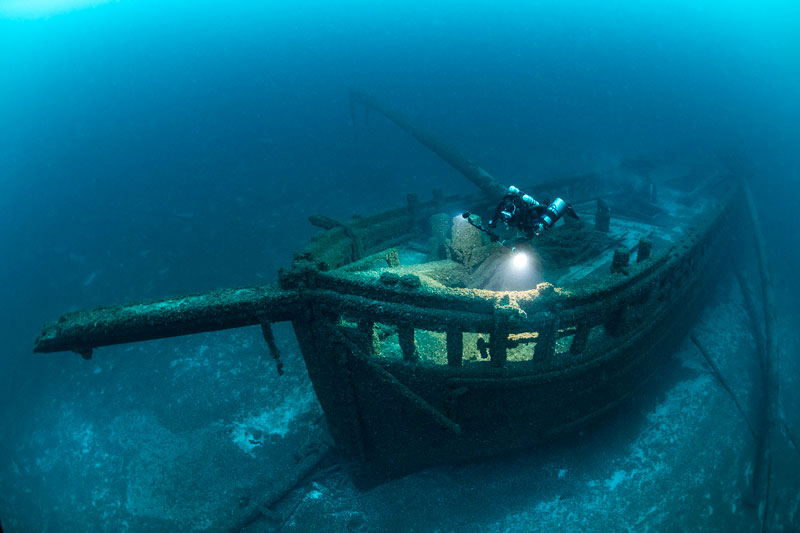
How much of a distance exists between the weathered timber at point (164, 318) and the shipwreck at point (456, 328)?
0.02m

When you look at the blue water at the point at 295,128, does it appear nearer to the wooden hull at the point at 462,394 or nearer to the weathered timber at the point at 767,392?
the weathered timber at the point at 767,392

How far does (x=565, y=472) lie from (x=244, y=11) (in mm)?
248046

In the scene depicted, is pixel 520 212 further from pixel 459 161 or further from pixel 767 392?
pixel 459 161

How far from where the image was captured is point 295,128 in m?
68.2

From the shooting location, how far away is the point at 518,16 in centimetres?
14050

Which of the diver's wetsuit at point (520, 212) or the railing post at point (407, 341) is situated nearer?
the railing post at point (407, 341)

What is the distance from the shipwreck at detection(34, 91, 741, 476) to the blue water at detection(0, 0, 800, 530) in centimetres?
931

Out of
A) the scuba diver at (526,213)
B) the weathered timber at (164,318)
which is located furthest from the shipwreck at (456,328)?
the scuba diver at (526,213)

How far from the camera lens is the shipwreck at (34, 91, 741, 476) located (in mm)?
6680

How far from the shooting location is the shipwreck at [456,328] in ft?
21.9

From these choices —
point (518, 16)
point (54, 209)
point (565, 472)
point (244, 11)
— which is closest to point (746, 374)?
point (565, 472)

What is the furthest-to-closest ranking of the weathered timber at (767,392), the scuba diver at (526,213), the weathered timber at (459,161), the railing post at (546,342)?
the weathered timber at (459,161), the weathered timber at (767,392), the scuba diver at (526,213), the railing post at (546,342)

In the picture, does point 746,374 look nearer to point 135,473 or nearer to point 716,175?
point 716,175

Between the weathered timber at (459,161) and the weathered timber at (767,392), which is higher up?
the weathered timber at (459,161)
